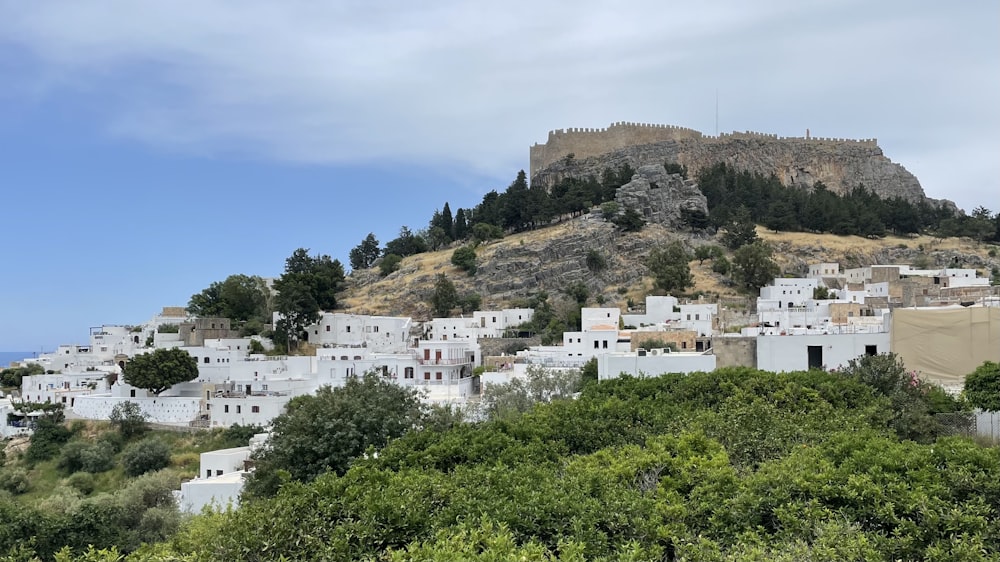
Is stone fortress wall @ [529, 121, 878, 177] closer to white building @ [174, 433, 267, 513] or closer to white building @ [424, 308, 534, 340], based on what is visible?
white building @ [424, 308, 534, 340]

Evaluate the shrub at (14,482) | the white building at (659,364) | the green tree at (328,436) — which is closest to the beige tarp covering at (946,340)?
the white building at (659,364)

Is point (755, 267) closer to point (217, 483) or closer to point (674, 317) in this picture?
point (674, 317)

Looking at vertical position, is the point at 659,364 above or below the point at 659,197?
below

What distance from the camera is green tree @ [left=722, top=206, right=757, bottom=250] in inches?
2132

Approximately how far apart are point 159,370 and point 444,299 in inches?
682

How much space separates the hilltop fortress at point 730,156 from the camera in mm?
65375

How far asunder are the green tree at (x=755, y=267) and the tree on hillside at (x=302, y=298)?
25.7 meters

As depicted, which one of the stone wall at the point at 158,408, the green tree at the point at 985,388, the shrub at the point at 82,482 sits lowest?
the shrub at the point at 82,482

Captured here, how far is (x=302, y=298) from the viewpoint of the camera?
45656 millimetres

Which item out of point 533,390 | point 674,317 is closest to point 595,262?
point 674,317

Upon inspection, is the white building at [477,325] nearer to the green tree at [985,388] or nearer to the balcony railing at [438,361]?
the balcony railing at [438,361]

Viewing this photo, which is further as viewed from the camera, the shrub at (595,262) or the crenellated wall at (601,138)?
the crenellated wall at (601,138)

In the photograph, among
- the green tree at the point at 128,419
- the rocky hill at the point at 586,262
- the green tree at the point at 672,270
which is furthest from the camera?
the rocky hill at the point at 586,262

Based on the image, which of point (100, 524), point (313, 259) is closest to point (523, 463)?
point (100, 524)
